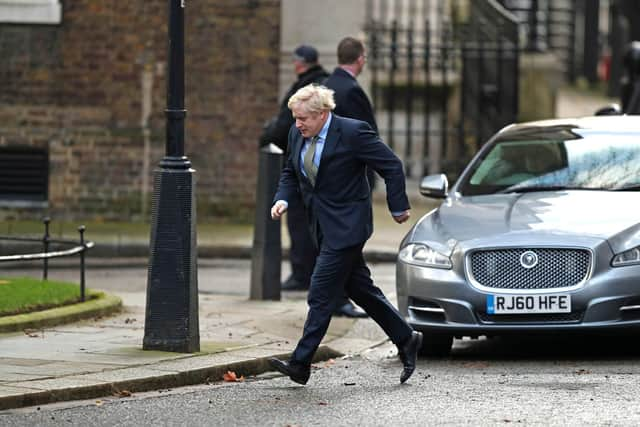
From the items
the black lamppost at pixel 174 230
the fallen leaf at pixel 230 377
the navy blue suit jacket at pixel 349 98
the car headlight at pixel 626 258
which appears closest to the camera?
the fallen leaf at pixel 230 377

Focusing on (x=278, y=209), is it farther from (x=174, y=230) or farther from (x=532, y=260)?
(x=532, y=260)

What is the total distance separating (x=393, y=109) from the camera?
73.6ft

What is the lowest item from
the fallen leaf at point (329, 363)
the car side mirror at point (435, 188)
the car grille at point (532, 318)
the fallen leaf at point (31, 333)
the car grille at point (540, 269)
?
the fallen leaf at point (329, 363)

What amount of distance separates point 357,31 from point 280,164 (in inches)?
268

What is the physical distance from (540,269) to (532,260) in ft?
0.23

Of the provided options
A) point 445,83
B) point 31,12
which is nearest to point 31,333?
point 31,12

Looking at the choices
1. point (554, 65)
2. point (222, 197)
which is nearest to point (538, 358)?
point (222, 197)

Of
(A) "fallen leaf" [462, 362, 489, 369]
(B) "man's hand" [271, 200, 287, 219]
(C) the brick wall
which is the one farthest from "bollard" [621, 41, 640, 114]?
(B) "man's hand" [271, 200, 287, 219]

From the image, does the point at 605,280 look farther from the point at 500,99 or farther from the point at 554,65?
the point at 554,65

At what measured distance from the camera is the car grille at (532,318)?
10094 mm

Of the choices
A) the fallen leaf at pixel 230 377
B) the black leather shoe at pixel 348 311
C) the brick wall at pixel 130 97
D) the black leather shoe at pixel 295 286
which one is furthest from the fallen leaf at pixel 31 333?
the brick wall at pixel 130 97

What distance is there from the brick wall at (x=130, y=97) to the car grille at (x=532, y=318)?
27.4 feet

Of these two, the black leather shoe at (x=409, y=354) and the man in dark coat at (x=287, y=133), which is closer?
the black leather shoe at (x=409, y=354)

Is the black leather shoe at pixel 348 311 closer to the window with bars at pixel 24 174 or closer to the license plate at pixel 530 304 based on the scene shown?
the license plate at pixel 530 304
